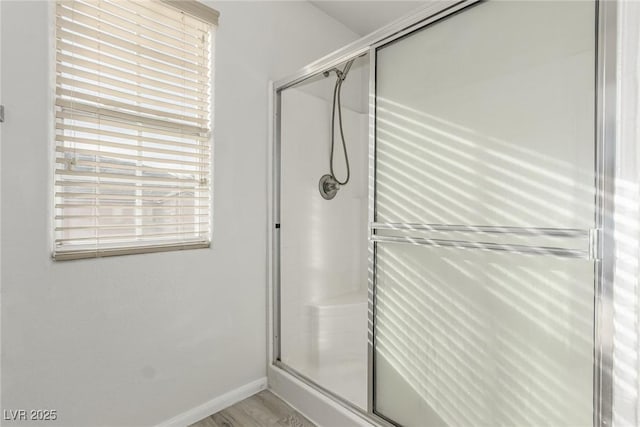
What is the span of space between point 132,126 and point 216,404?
55.6 inches

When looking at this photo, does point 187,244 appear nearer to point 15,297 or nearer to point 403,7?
point 15,297

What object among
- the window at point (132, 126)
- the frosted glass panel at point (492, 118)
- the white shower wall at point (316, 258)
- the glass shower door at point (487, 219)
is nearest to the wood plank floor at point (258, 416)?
the white shower wall at point (316, 258)

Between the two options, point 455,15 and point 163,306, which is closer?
point 455,15

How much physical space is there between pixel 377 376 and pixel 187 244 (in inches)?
41.6

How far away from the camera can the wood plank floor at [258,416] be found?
5.71 feet

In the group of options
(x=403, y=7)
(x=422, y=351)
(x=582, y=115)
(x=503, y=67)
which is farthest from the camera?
(x=403, y=7)

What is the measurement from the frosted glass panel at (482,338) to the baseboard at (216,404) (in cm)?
82

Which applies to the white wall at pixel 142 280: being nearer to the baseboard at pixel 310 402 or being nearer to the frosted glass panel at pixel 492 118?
the baseboard at pixel 310 402

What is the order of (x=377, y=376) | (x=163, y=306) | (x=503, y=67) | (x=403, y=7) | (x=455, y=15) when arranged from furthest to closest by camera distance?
(x=403, y=7) < (x=163, y=306) < (x=377, y=376) < (x=455, y=15) < (x=503, y=67)

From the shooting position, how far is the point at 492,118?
114 cm

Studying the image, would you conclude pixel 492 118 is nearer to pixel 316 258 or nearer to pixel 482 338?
pixel 482 338

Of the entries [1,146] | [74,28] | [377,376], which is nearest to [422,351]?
[377,376]

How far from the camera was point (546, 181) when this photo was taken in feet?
3.36

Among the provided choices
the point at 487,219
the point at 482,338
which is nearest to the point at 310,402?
the point at 482,338
